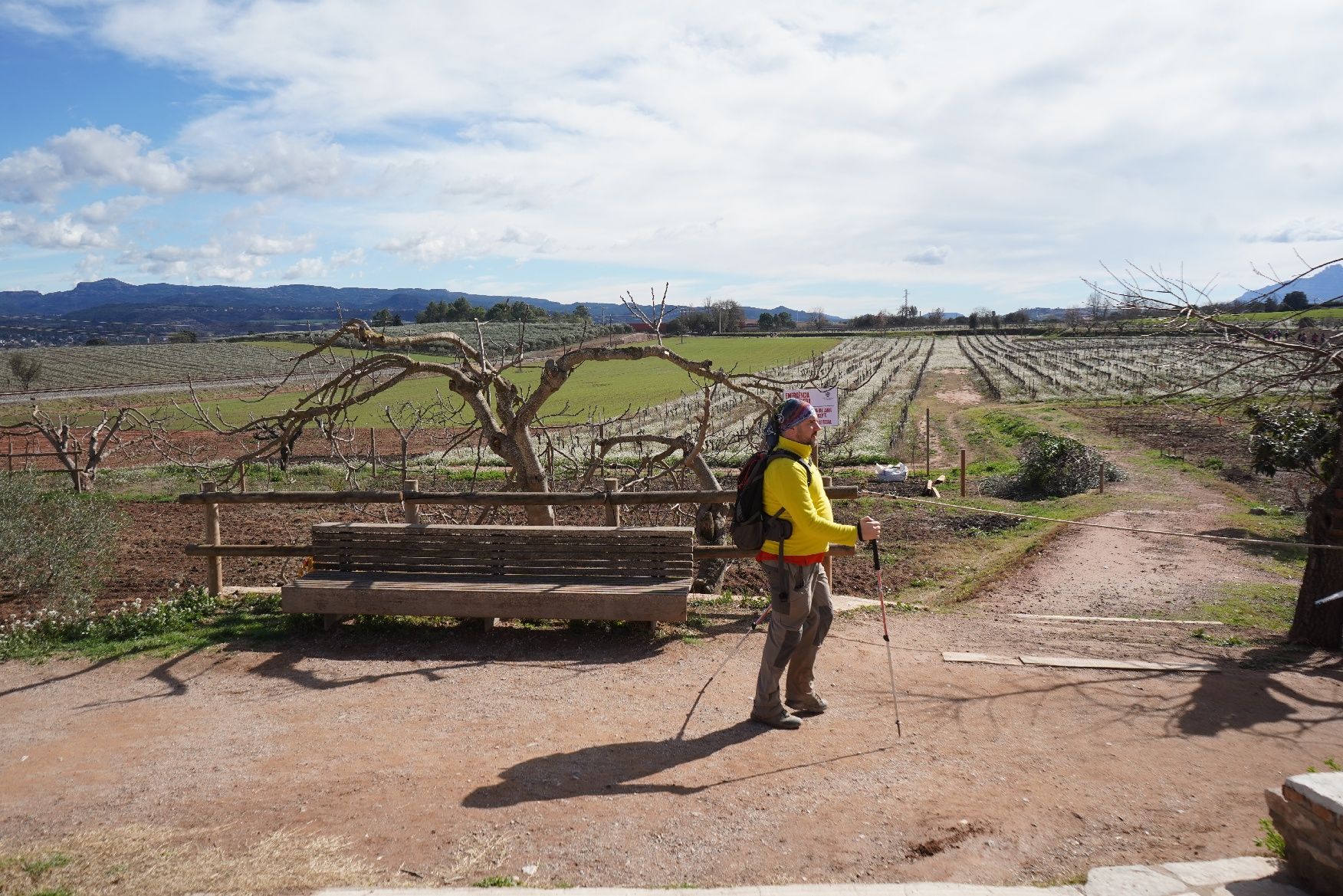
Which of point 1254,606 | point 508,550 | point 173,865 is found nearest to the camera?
point 173,865

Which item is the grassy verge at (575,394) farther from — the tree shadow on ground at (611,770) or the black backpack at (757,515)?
the tree shadow on ground at (611,770)

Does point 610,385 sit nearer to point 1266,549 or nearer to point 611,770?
point 1266,549

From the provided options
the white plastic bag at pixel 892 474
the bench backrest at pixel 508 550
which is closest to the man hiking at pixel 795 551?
the bench backrest at pixel 508 550

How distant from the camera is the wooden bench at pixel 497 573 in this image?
292 inches

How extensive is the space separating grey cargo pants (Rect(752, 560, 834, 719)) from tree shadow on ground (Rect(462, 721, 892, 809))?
0.29m

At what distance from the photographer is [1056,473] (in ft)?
61.0

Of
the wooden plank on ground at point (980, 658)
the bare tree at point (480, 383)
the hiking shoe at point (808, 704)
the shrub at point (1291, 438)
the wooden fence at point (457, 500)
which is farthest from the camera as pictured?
the shrub at point (1291, 438)

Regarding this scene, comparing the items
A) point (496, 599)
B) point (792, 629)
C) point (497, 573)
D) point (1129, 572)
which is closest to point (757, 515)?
point (792, 629)

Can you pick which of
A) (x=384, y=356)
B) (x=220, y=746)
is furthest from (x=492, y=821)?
(x=384, y=356)

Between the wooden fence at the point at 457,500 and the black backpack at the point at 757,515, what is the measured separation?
207cm

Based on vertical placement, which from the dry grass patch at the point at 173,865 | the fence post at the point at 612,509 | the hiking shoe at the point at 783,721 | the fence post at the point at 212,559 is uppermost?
the fence post at the point at 612,509

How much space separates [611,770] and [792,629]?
137 centimetres

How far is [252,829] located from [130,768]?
53.5 inches

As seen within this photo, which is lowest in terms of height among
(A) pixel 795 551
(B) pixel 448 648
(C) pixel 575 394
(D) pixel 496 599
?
(B) pixel 448 648
